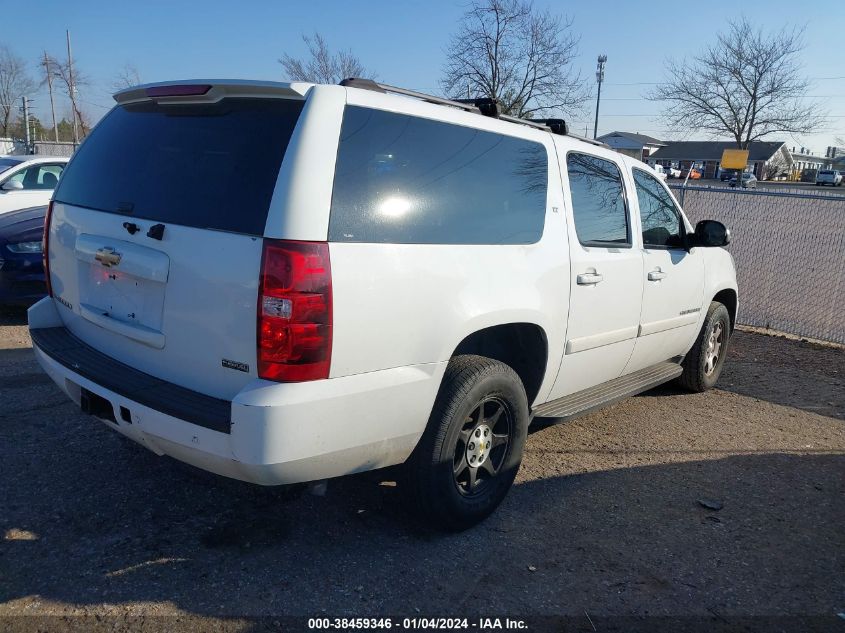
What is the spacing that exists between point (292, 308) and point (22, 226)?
600cm

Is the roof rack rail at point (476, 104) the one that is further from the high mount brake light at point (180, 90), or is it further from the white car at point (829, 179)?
the white car at point (829, 179)

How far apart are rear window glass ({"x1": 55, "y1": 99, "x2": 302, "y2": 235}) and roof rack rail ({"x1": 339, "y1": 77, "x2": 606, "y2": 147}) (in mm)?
489

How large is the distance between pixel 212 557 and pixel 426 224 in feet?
5.83

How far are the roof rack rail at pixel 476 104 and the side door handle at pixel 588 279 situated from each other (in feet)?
2.96

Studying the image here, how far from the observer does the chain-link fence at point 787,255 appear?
8.03 metres

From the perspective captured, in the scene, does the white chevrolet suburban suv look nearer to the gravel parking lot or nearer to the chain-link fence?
the gravel parking lot

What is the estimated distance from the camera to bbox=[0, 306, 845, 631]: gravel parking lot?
292cm

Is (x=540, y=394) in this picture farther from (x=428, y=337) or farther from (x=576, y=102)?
(x=576, y=102)

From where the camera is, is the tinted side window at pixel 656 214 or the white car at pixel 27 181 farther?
the white car at pixel 27 181

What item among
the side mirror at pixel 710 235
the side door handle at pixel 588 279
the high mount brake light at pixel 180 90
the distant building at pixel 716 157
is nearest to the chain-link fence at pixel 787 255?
the side mirror at pixel 710 235

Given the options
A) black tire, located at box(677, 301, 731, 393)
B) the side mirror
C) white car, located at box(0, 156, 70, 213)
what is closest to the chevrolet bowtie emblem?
the side mirror

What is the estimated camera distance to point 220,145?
2.89 metres

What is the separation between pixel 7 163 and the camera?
32.7 feet

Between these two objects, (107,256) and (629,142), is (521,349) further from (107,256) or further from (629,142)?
(629,142)
